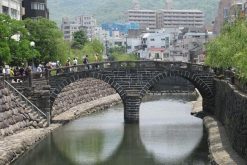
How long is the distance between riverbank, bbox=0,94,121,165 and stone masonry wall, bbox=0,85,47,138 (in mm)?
532

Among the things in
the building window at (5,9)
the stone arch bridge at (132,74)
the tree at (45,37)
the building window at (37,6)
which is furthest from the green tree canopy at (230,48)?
the building window at (37,6)

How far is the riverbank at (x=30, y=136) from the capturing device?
29730 millimetres

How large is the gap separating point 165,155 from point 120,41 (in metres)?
154

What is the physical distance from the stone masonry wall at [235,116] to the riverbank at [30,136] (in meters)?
11.7

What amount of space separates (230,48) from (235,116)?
28.2ft

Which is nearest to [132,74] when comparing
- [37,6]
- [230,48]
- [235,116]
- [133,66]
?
[133,66]

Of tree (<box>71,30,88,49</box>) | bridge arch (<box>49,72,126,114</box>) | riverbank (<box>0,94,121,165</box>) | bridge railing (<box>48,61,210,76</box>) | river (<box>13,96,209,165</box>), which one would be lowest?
river (<box>13,96,209,165</box>)

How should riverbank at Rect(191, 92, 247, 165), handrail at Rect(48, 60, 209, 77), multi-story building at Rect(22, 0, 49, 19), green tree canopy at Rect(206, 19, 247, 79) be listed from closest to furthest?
riverbank at Rect(191, 92, 247, 165) → green tree canopy at Rect(206, 19, 247, 79) → handrail at Rect(48, 60, 209, 77) → multi-story building at Rect(22, 0, 49, 19)

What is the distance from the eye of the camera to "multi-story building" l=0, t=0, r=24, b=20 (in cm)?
6281

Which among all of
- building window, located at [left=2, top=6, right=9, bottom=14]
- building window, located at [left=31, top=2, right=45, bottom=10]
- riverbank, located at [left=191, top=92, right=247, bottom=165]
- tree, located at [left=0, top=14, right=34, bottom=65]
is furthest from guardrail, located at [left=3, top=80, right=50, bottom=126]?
building window, located at [left=31, top=2, right=45, bottom=10]

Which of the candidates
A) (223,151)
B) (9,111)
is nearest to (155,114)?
(9,111)

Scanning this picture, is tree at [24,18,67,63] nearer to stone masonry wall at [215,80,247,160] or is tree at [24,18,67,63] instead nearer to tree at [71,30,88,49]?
stone masonry wall at [215,80,247,160]

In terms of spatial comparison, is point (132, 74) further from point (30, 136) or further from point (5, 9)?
point (5, 9)

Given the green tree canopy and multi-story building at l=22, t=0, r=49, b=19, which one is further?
multi-story building at l=22, t=0, r=49, b=19
